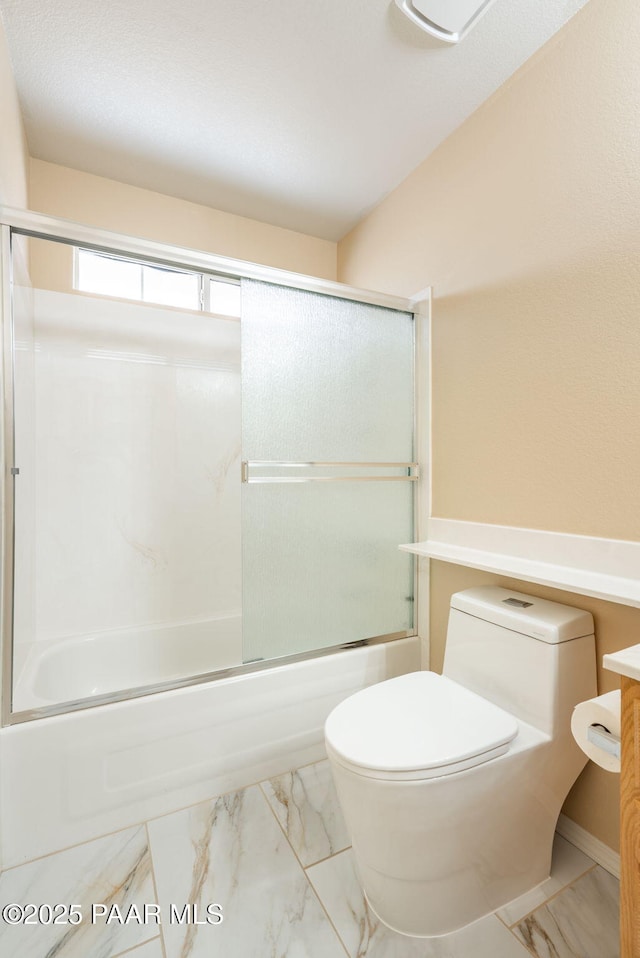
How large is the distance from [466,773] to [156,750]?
3.33 ft

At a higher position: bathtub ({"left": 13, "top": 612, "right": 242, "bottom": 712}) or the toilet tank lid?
the toilet tank lid

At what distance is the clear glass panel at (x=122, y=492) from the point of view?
198cm

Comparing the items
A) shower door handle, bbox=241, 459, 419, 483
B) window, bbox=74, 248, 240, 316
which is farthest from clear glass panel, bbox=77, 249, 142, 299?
shower door handle, bbox=241, 459, 419, 483

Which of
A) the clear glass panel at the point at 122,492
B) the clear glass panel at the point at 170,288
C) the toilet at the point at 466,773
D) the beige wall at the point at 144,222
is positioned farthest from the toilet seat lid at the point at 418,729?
the clear glass panel at the point at 170,288

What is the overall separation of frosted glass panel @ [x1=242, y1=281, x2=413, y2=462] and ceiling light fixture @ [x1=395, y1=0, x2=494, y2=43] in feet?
2.75

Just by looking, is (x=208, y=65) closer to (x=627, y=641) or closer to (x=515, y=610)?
(x=515, y=610)

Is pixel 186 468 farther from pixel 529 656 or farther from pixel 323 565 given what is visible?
pixel 529 656

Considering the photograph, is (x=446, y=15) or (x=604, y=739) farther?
(x=446, y=15)

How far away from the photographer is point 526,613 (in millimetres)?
1335

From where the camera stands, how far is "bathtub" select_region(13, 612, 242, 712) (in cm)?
186

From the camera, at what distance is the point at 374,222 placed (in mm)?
2305

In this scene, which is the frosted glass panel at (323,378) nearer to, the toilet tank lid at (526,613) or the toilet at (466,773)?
the toilet tank lid at (526,613)

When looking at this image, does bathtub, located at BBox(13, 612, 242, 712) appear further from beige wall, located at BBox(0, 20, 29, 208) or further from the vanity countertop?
beige wall, located at BBox(0, 20, 29, 208)

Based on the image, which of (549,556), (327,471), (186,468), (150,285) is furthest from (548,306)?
(150,285)
